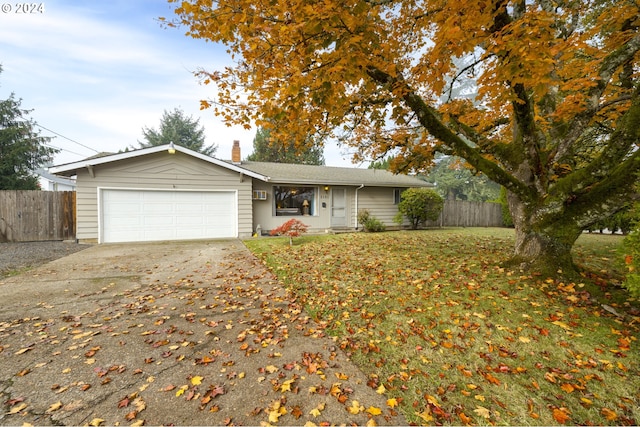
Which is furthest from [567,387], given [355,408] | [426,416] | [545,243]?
[545,243]

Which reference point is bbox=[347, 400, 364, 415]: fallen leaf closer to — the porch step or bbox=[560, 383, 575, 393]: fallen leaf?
bbox=[560, 383, 575, 393]: fallen leaf

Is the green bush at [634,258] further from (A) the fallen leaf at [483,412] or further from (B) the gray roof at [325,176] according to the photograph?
(B) the gray roof at [325,176]

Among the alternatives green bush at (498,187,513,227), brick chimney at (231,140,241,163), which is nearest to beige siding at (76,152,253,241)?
brick chimney at (231,140,241,163)

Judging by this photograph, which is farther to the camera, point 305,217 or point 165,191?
point 305,217

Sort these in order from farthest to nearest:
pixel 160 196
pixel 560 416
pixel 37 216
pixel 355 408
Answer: pixel 160 196 < pixel 37 216 < pixel 355 408 < pixel 560 416

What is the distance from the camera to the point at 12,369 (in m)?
2.63

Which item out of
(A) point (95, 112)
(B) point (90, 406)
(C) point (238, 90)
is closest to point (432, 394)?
(B) point (90, 406)

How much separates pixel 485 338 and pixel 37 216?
1466cm

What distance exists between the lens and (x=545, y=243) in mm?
4629

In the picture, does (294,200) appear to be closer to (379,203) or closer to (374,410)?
(379,203)

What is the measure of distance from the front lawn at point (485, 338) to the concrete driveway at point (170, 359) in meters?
0.37

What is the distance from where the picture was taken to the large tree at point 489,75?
3.59 m

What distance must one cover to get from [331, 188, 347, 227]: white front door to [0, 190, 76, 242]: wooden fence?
1090 cm

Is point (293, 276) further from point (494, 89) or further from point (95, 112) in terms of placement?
point (95, 112)
